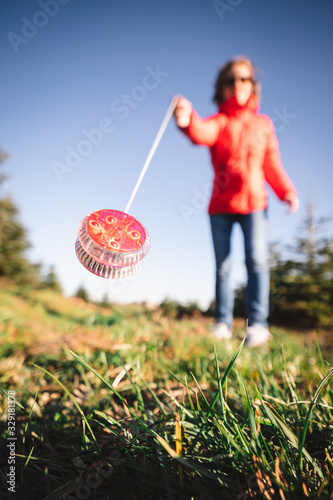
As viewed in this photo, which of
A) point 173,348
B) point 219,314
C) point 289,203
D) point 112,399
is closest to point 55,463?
point 112,399

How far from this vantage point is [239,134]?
9.36ft

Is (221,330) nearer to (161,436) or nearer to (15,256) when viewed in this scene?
(161,436)

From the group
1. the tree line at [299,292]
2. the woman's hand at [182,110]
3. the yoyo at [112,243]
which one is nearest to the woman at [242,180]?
the woman's hand at [182,110]

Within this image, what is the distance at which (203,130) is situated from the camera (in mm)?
2645

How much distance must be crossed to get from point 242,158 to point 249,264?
1.16 metres

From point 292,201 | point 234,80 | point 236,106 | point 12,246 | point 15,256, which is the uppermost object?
point 234,80

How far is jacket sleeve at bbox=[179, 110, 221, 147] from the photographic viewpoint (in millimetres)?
2486

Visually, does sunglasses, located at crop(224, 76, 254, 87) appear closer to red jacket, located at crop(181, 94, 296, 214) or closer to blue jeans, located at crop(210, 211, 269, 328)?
red jacket, located at crop(181, 94, 296, 214)

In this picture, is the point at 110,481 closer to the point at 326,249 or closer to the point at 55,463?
the point at 55,463

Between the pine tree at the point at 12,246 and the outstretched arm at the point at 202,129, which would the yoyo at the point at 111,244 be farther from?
the pine tree at the point at 12,246

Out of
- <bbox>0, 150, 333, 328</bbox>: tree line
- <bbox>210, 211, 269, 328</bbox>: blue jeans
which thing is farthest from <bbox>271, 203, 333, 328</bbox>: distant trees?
<bbox>210, 211, 269, 328</bbox>: blue jeans

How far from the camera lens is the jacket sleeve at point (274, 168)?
280 centimetres

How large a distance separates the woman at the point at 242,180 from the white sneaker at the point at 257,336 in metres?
0.04

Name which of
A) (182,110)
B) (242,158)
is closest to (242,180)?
(242,158)
